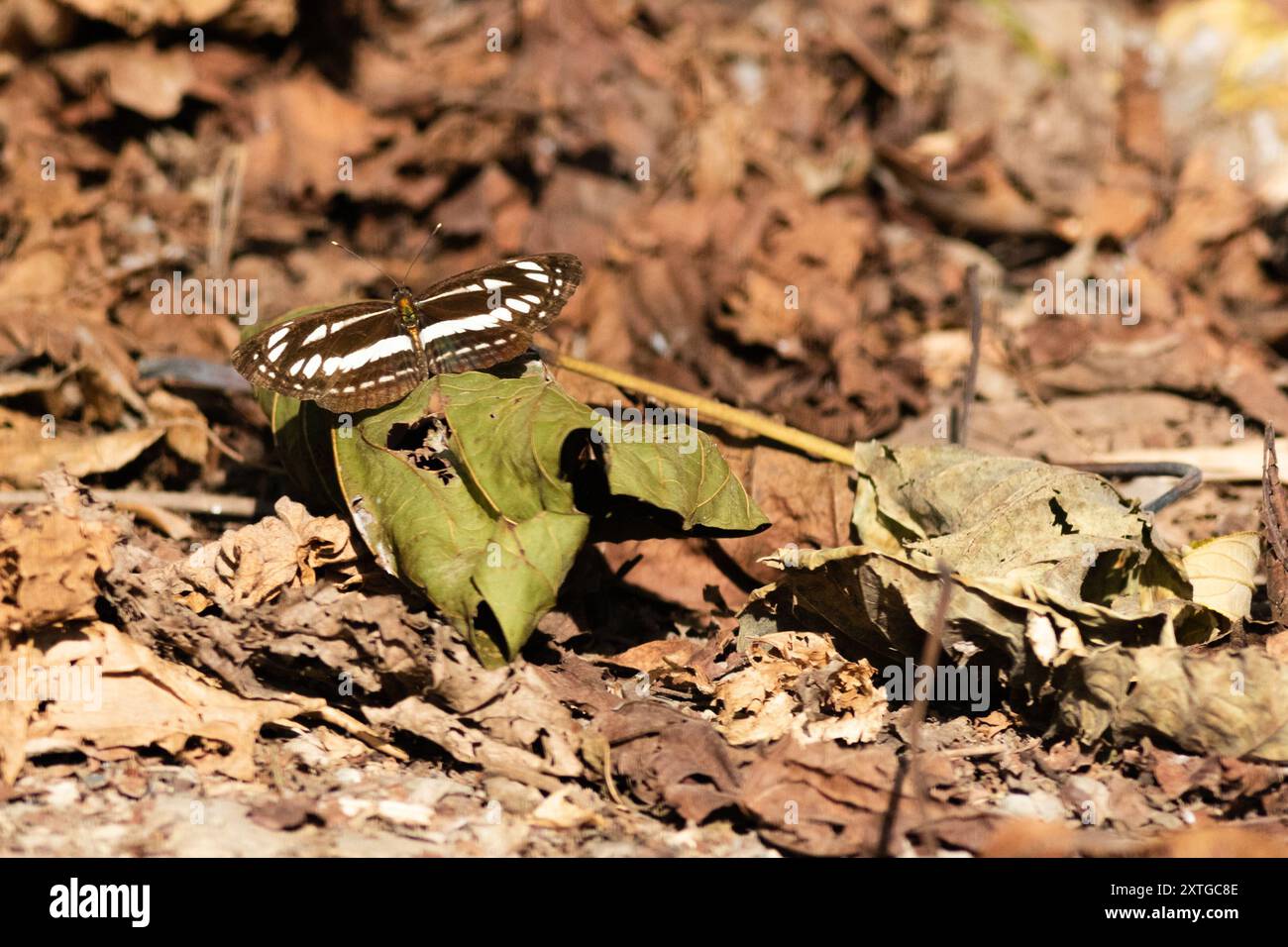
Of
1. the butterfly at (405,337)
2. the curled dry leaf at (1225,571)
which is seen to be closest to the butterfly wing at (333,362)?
the butterfly at (405,337)

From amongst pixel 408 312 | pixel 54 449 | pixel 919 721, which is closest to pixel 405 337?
pixel 408 312

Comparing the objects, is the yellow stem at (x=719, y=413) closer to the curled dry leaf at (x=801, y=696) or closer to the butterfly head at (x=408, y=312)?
the butterfly head at (x=408, y=312)

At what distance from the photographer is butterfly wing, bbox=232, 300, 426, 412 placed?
3.07 metres

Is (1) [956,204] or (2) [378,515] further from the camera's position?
(1) [956,204]

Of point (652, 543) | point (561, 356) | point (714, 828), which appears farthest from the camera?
point (561, 356)

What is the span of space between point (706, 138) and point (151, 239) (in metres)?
2.49

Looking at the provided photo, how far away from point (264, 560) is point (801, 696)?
137cm

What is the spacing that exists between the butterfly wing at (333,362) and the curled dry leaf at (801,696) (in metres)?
1.14

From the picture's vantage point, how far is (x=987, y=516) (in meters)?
3.11

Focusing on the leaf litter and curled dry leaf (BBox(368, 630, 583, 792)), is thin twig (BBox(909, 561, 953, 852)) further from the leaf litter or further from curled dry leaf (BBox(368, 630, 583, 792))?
curled dry leaf (BBox(368, 630, 583, 792))

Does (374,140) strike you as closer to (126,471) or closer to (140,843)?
Answer: (126,471)

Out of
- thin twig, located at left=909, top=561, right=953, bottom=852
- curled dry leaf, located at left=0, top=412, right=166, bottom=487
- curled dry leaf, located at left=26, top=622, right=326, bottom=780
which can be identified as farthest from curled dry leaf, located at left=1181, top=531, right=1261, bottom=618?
curled dry leaf, located at left=0, top=412, right=166, bottom=487

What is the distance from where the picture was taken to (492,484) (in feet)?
9.53

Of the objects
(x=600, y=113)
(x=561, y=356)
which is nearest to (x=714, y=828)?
(x=561, y=356)
